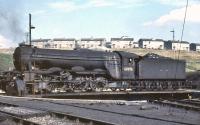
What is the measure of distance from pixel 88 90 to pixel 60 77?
2.34 m

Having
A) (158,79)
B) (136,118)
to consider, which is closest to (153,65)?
(158,79)

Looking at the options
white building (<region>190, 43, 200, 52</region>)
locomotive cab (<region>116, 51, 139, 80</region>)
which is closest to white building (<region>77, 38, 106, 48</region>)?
white building (<region>190, 43, 200, 52</region>)

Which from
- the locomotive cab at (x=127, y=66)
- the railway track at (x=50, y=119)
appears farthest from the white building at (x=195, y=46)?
the railway track at (x=50, y=119)

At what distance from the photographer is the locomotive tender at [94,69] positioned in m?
28.1

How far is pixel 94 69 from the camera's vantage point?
103 feet

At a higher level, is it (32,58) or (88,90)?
(32,58)

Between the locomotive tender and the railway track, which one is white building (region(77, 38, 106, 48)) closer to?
the locomotive tender

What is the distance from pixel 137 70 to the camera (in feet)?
109

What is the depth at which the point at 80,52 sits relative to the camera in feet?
102

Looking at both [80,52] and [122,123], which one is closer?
[122,123]

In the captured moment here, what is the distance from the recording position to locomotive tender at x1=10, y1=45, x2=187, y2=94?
2809 cm

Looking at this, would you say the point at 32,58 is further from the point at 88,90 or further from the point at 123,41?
the point at 123,41

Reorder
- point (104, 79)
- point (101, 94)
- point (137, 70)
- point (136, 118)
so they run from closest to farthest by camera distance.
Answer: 1. point (136, 118)
2. point (101, 94)
3. point (104, 79)
4. point (137, 70)

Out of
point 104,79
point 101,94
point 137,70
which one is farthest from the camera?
point 137,70
